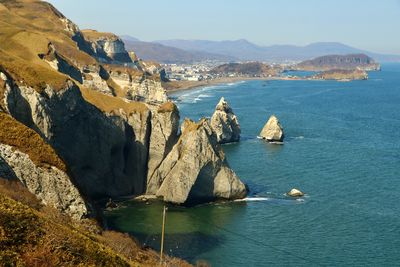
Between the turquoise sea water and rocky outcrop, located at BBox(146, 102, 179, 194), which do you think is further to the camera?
rocky outcrop, located at BBox(146, 102, 179, 194)

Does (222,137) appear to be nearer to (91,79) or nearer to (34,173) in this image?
(91,79)

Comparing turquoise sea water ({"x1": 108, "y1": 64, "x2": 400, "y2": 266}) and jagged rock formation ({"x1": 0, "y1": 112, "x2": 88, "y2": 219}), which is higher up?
jagged rock formation ({"x1": 0, "y1": 112, "x2": 88, "y2": 219})

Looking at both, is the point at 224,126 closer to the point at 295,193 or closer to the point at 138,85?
the point at 138,85

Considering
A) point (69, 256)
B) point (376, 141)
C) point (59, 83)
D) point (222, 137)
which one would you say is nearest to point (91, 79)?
point (222, 137)

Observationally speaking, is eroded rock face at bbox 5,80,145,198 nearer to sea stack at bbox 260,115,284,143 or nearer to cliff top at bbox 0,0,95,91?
cliff top at bbox 0,0,95,91

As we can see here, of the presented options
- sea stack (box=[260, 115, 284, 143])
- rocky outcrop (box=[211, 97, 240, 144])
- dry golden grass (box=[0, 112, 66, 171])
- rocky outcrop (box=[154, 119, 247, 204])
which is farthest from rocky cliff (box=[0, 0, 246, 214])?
sea stack (box=[260, 115, 284, 143])
